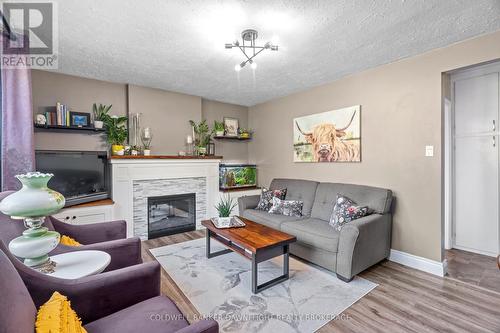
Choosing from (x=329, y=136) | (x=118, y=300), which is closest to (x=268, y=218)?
(x=329, y=136)

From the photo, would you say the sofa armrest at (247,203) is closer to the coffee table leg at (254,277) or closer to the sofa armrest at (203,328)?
the coffee table leg at (254,277)

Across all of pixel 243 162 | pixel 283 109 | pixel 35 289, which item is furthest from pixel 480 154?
pixel 35 289

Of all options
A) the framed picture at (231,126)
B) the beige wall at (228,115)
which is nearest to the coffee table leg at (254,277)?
the beige wall at (228,115)

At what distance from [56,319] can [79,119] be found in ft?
10.2

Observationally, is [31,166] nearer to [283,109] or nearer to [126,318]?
[126,318]

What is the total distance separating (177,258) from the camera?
3.01 meters

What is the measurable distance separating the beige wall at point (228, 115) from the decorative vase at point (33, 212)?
3.55m

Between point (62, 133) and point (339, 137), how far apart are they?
3968 millimetres

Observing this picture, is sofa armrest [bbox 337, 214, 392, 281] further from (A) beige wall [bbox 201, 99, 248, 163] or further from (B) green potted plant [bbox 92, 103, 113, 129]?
(B) green potted plant [bbox 92, 103, 113, 129]

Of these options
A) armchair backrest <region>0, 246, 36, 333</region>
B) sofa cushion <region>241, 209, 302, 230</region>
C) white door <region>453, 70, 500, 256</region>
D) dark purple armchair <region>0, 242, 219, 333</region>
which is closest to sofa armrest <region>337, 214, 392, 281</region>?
sofa cushion <region>241, 209, 302, 230</region>

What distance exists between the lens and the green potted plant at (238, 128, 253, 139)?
503cm

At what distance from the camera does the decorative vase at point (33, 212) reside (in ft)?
4.06

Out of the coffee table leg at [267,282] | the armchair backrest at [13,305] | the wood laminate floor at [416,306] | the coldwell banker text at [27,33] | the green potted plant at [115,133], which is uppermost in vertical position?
the coldwell banker text at [27,33]

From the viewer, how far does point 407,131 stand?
280 centimetres
